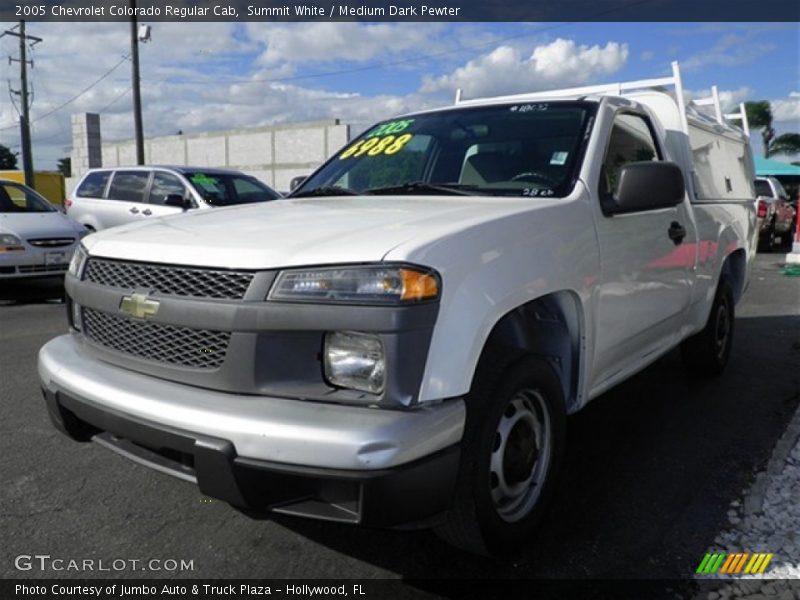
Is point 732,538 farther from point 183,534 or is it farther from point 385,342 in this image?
point 183,534

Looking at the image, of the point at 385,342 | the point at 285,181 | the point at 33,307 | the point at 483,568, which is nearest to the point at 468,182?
the point at 385,342

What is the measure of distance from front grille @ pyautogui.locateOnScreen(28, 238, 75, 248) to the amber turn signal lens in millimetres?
8007

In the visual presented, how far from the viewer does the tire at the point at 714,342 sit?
4.89m

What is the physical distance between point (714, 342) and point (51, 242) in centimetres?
783

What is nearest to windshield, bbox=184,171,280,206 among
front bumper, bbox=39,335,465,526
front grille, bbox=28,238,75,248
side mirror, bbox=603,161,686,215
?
front grille, bbox=28,238,75,248

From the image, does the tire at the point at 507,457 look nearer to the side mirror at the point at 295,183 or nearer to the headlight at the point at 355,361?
the headlight at the point at 355,361

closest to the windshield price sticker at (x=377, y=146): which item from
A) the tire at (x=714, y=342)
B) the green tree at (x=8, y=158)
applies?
the tire at (x=714, y=342)

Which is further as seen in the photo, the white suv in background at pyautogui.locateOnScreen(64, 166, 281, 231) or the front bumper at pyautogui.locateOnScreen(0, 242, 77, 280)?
the white suv in background at pyautogui.locateOnScreen(64, 166, 281, 231)

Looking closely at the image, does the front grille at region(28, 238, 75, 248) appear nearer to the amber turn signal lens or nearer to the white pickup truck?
the white pickup truck

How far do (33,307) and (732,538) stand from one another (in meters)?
7.81

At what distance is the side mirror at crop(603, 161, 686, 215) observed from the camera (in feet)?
9.87

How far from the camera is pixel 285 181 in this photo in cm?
3212

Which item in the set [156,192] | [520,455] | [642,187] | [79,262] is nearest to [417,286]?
[520,455]

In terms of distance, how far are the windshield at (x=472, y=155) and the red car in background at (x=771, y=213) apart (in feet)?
43.8
